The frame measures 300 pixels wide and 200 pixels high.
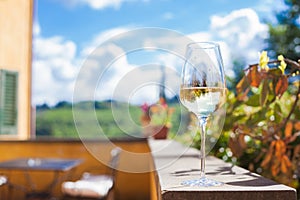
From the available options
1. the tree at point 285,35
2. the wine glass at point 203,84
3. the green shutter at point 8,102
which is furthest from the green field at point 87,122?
the tree at point 285,35

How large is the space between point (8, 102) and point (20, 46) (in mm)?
902

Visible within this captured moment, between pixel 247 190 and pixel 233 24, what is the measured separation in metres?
3.36

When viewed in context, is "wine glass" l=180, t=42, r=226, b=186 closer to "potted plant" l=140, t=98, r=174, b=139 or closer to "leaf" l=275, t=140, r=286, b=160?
"leaf" l=275, t=140, r=286, b=160

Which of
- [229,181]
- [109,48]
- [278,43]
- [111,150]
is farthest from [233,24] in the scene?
[278,43]

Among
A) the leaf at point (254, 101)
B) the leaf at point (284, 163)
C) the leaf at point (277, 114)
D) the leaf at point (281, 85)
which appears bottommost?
the leaf at point (284, 163)

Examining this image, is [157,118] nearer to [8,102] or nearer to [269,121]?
[269,121]

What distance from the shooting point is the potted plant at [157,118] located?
4.24 metres

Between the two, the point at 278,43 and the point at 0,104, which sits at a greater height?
the point at 278,43

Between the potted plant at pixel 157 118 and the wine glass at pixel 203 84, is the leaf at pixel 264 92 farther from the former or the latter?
the potted plant at pixel 157 118

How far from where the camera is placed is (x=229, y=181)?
3.47ft

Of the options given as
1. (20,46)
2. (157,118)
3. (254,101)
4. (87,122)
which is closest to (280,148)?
(254,101)

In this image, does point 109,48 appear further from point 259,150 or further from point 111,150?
point 111,150

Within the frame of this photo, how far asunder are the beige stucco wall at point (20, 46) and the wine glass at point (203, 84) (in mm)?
5599

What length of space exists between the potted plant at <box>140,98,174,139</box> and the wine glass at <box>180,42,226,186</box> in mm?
3186
